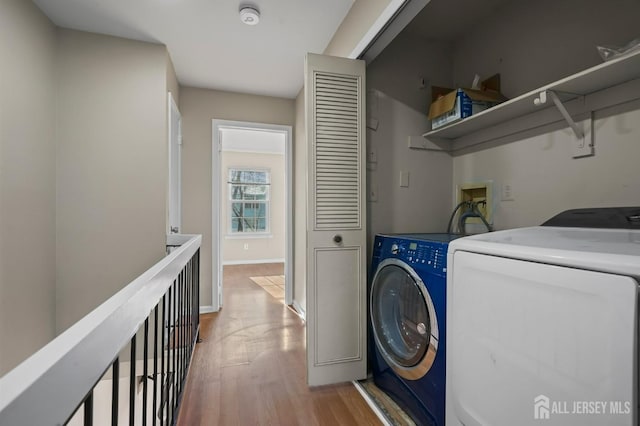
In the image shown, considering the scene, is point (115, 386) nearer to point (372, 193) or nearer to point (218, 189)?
point (372, 193)

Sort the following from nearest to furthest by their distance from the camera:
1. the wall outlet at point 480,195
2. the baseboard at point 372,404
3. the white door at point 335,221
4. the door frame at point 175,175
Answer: the baseboard at point 372,404
the white door at point 335,221
the wall outlet at point 480,195
the door frame at point 175,175

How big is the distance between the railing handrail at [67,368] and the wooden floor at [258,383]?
1.24 m

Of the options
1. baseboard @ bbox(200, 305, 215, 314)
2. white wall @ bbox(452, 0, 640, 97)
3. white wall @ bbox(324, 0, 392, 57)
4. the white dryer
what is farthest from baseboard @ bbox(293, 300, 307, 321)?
white wall @ bbox(452, 0, 640, 97)

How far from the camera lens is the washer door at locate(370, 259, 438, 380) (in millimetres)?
1398

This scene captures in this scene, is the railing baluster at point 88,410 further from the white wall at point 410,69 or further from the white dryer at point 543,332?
the white wall at point 410,69

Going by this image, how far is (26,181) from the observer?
1.90m

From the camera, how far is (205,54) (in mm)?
2574

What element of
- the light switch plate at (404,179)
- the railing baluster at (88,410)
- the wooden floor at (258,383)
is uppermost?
the light switch plate at (404,179)

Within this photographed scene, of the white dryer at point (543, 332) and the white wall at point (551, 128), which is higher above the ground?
the white wall at point (551, 128)

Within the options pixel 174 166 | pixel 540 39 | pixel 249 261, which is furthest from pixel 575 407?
pixel 249 261

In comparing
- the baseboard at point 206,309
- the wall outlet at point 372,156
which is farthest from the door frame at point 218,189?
the wall outlet at point 372,156

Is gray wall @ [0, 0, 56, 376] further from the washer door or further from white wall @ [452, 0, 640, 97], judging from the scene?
white wall @ [452, 0, 640, 97]

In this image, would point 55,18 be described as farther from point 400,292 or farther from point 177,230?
point 400,292

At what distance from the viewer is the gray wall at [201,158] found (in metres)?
3.21
